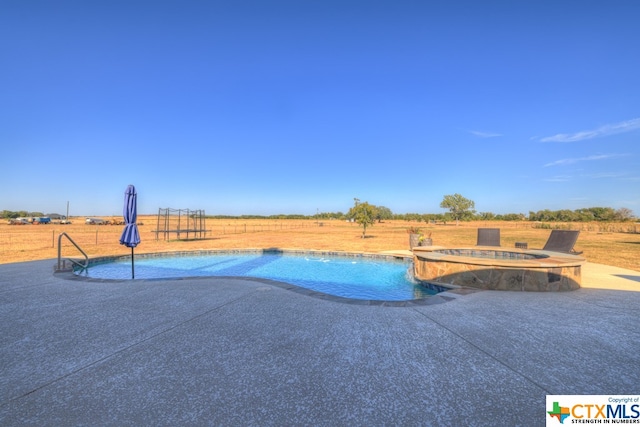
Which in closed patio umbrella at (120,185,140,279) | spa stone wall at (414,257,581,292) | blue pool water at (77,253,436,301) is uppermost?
closed patio umbrella at (120,185,140,279)

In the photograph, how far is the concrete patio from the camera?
202cm

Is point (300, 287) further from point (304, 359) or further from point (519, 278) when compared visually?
point (519, 278)

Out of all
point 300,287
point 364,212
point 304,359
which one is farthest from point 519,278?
point 364,212

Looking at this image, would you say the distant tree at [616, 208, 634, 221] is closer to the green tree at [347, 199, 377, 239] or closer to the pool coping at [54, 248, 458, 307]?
the green tree at [347, 199, 377, 239]

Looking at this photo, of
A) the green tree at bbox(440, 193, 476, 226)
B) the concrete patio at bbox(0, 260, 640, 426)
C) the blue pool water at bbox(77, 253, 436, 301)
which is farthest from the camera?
the green tree at bbox(440, 193, 476, 226)

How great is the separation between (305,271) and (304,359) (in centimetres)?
759

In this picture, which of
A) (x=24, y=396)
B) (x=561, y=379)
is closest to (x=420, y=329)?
(x=561, y=379)

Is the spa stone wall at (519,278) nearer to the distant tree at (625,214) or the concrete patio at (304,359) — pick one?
the concrete patio at (304,359)

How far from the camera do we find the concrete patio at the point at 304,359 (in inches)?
79.6

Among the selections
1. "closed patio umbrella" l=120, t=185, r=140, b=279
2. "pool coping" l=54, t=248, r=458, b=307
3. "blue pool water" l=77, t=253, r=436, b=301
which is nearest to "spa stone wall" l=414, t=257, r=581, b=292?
"pool coping" l=54, t=248, r=458, b=307

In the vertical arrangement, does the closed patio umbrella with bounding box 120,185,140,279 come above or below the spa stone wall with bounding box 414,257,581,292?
above

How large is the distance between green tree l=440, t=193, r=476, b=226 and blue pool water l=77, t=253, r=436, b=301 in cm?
6169

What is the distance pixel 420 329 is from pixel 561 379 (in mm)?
1386

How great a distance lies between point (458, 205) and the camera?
66.3 metres
